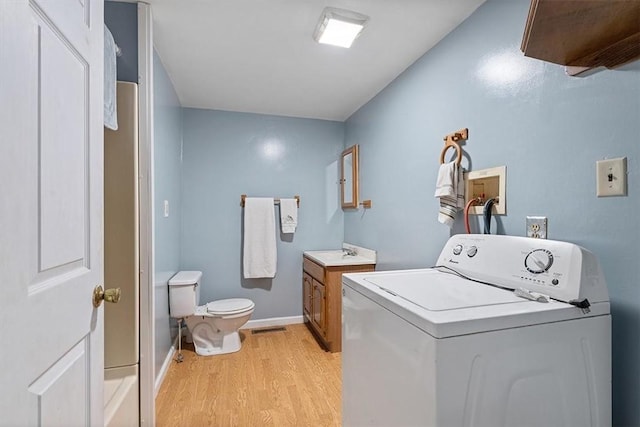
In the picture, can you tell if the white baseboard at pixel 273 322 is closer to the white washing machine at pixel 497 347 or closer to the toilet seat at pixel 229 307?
the toilet seat at pixel 229 307

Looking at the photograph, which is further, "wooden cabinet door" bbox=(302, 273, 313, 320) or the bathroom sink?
"wooden cabinet door" bbox=(302, 273, 313, 320)

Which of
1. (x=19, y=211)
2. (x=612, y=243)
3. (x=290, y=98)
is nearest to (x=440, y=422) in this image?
(x=612, y=243)

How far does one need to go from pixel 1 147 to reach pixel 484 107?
171cm

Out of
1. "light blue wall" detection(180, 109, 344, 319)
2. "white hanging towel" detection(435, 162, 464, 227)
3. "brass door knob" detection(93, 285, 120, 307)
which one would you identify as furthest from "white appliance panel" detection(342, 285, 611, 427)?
"light blue wall" detection(180, 109, 344, 319)

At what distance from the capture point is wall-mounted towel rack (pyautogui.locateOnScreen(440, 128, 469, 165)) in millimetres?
1557

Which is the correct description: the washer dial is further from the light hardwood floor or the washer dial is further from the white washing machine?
the light hardwood floor

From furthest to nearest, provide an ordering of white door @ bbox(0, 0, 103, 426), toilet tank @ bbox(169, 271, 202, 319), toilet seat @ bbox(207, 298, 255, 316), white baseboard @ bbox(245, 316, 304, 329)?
white baseboard @ bbox(245, 316, 304, 329), toilet seat @ bbox(207, 298, 255, 316), toilet tank @ bbox(169, 271, 202, 319), white door @ bbox(0, 0, 103, 426)

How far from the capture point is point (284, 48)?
73.6 inches

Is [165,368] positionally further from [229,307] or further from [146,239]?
Answer: [146,239]

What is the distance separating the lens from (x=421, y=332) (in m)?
0.80

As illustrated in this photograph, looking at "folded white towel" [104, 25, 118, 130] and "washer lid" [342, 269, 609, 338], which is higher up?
"folded white towel" [104, 25, 118, 130]

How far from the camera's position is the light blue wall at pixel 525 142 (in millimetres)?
923

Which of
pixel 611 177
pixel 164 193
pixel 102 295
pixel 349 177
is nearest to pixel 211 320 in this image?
pixel 164 193

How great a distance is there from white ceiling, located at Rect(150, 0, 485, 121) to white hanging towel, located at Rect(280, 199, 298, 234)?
0.98 metres
